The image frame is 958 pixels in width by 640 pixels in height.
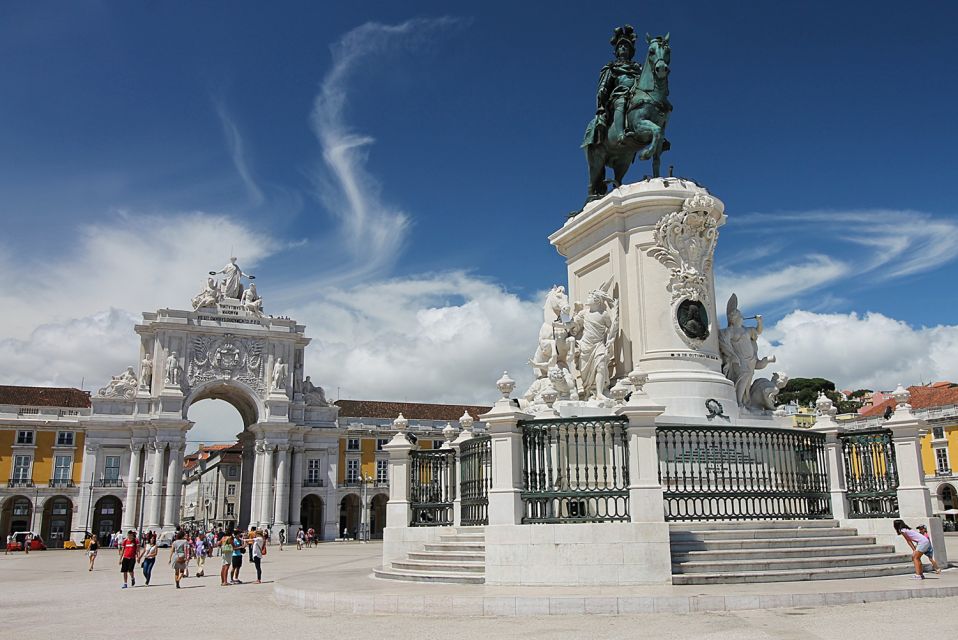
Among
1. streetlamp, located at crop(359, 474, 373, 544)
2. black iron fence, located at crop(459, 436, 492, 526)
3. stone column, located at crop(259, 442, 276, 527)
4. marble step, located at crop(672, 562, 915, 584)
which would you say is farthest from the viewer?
streetlamp, located at crop(359, 474, 373, 544)

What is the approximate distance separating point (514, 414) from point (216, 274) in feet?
197

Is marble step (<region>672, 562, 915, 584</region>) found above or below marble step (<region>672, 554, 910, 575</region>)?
below

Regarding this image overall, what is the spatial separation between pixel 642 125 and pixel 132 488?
2097 inches

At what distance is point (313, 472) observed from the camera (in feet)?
214

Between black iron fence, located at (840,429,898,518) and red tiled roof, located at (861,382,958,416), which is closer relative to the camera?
black iron fence, located at (840,429,898,518)

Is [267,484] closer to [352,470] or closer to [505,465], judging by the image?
[352,470]

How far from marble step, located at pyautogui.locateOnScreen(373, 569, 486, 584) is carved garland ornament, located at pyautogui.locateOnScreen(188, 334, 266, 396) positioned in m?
53.3

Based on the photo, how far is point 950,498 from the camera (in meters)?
49.8

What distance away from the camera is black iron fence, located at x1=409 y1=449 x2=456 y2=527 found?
13.9m

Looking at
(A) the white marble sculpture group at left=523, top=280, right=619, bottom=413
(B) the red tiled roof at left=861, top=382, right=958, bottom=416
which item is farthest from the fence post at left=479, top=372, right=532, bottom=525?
(B) the red tiled roof at left=861, top=382, right=958, bottom=416

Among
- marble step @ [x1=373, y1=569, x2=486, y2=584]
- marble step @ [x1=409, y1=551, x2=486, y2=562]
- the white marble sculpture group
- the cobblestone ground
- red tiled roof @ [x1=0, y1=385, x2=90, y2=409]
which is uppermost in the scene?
red tiled roof @ [x1=0, y1=385, x2=90, y2=409]

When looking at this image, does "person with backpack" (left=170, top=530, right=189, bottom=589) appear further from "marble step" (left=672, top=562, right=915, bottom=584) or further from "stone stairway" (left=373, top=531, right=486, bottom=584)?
"marble step" (left=672, top=562, right=915, bottom=584)

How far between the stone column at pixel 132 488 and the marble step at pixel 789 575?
181 feet

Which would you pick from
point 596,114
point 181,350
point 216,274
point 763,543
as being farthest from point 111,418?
point 763,543
